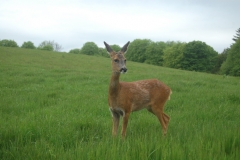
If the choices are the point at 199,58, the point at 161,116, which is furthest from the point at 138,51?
the point at 161,116

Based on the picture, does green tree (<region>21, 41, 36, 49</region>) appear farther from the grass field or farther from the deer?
the deer

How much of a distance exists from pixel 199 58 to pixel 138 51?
25.1 metres

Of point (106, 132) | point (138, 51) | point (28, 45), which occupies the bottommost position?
point (106, 132)

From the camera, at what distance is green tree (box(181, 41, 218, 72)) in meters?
65.8

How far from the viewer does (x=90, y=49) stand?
90.3 meters

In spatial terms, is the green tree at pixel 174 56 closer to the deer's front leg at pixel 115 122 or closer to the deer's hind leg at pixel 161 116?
the deer's hind leg at pixel 161 116

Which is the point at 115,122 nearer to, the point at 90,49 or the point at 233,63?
the point at 233,63

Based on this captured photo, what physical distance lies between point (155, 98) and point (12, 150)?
3.54m

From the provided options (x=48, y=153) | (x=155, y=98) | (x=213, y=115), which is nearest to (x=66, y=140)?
(x=48, y=153)

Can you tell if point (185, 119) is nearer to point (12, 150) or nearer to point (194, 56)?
point (12, 150)

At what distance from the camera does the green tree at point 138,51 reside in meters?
83.9

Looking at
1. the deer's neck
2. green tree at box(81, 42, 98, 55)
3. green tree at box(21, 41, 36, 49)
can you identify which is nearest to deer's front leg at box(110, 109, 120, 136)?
the deer's neck

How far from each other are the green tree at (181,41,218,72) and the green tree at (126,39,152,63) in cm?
1910

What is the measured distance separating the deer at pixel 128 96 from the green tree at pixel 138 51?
7775cm
